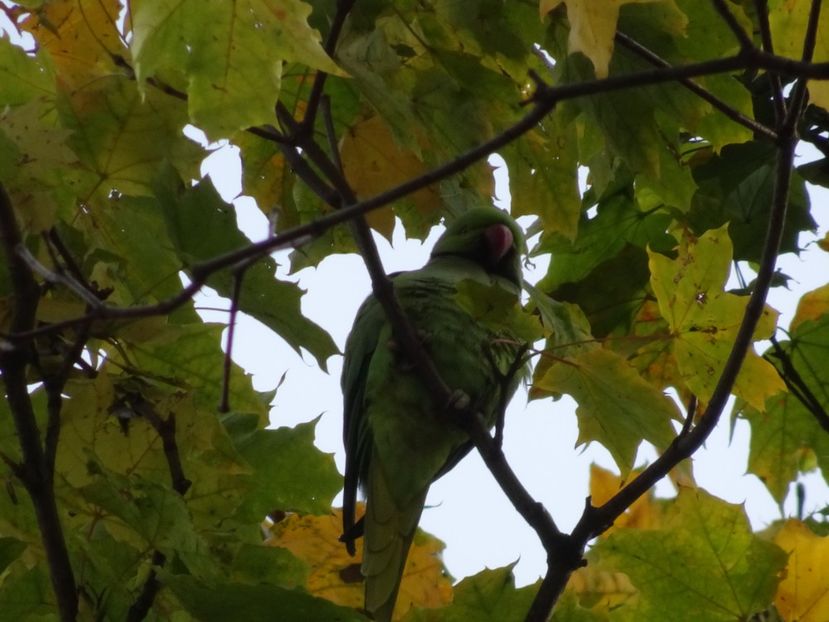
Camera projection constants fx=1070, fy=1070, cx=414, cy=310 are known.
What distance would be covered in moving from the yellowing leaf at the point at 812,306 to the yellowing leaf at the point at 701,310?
0.62 metres

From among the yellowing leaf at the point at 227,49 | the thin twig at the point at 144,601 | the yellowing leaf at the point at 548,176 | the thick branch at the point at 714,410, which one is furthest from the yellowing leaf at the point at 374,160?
the thin twig at the point at 144,601

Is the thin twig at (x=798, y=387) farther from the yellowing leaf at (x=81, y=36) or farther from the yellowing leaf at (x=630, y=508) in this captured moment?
the yellowing leaf at (x=81, y=36)

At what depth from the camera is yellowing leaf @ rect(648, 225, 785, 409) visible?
1915 millimetres

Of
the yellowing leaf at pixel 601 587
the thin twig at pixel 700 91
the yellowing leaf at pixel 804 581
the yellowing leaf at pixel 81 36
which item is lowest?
the yellowing leaf at pixel 804 581

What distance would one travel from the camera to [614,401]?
1.90 metres

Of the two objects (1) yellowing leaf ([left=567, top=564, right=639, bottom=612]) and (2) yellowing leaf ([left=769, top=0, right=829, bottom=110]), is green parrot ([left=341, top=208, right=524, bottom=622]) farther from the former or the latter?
(2) yellowing leaf ([left=769, top=0, right=829, bottom=110])

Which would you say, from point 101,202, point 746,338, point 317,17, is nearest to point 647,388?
point 746,338

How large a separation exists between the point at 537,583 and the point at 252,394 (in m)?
0.64

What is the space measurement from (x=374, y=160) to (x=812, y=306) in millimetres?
1138

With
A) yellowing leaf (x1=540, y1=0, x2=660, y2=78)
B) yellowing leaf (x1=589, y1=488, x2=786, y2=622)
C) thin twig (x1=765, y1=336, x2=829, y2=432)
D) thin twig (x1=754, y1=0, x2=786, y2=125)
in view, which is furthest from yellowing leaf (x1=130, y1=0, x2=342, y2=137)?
thin twig (x1=765, y1=336, x2=829, y2=432)

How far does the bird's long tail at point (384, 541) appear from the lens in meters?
2.28

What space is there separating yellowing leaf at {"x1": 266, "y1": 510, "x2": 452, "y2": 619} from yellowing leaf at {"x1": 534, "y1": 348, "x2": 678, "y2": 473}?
0.56 meters

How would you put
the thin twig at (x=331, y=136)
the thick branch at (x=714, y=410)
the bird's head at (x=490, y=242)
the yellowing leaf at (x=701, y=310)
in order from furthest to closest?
the bird's head at (x=490, y=242) < the yellowing leaf at (x=701, y=310) < the thin twig at (x=331, y=136) < the thick branch at (x=714, y=410)

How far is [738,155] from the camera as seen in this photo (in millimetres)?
2410
